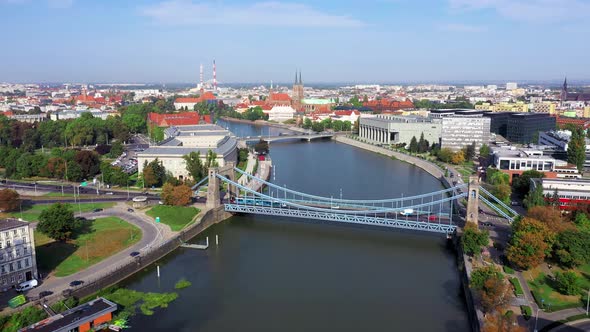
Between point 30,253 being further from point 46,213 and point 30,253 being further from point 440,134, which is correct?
point 440,134

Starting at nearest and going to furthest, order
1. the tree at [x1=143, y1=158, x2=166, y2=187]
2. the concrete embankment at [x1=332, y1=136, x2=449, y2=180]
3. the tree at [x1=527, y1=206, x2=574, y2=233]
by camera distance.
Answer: the tree at [x1=527, y1=206, x2=574, y2=233]
the tree at [x1=143, y1=158, x2=166, y2=187]
the concrete embankment at [x1=332, y1=136, x2=449, y2=180]

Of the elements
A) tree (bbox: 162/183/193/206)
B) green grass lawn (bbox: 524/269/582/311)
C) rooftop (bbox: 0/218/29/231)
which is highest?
rooftop (bbox: 0/218/29/231)

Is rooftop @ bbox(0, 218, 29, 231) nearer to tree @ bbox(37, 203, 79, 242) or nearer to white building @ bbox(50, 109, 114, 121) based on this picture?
tree @ bbox(37, 203, 79, 242)

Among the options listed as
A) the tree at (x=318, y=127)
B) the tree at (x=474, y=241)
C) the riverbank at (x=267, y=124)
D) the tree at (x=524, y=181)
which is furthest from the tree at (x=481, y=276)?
the riverbank at (x=267, y=124)

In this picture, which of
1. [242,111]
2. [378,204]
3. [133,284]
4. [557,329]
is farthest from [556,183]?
[242,111]

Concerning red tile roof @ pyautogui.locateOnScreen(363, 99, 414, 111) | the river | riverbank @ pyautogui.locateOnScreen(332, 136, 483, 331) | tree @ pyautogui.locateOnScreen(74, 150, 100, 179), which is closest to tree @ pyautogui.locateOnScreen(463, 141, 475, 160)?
riverbank @ pyautogui.locateOnScreen(332, 136, 483, 331)
